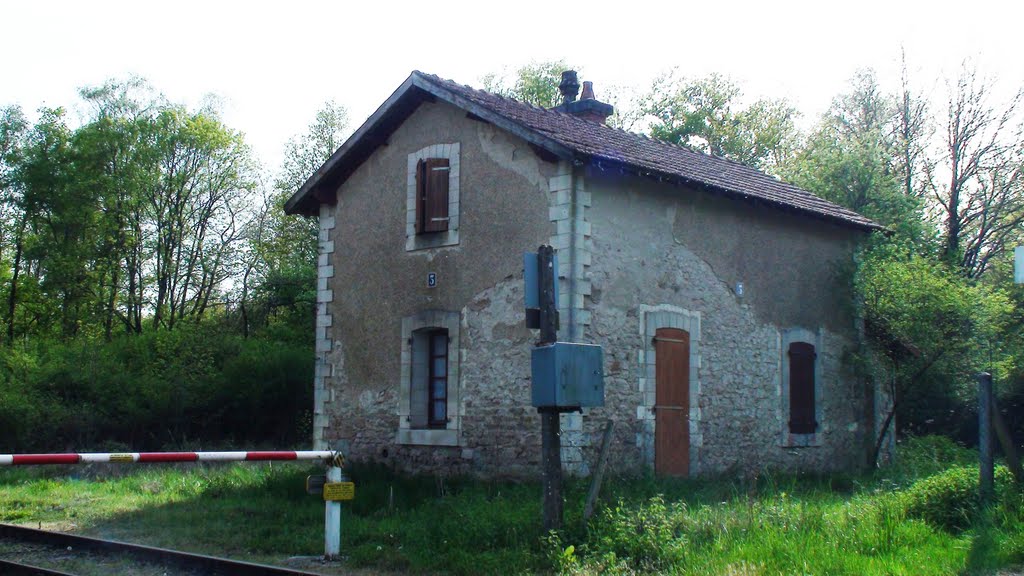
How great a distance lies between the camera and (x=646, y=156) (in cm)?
1434

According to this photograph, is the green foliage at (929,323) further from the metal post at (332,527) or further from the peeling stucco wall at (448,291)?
the metal post at (332,527)

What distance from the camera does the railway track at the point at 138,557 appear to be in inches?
310

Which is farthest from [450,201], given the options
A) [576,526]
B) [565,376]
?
[576,526]

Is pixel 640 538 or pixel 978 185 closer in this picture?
pixel 640 538

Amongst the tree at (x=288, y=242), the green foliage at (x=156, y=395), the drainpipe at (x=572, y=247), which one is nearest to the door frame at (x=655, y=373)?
the drainpipe at (x=572, y=247)

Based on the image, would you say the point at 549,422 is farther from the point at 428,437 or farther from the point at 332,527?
the point at 428,437

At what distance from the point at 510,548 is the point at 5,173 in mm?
31277

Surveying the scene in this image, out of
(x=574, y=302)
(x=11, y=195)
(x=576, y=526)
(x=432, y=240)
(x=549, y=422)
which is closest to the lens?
(x=549, y=422)

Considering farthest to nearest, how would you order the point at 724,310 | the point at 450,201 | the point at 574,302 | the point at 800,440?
the point at 800,440, the point at 724,310, the point at 450,201, the point at 574,302

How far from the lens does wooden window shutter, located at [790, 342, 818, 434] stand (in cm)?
1595

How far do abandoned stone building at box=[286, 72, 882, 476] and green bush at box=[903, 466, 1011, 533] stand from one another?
445 cm

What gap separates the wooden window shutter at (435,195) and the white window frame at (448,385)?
1.32 m

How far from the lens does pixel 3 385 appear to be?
2045cm

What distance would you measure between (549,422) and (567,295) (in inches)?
172
